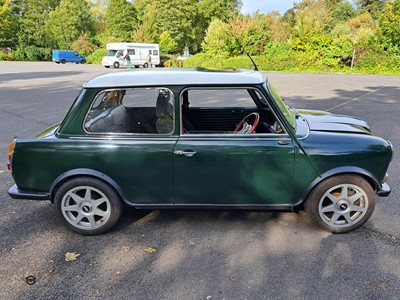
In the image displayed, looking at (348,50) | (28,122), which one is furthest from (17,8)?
(28,122)

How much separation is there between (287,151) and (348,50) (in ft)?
96.9

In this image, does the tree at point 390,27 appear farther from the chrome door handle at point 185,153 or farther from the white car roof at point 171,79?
the chrome door handle at point 185,153

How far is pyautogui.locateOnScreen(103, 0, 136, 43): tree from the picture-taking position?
5472 centimetres

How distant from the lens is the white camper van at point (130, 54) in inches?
1359

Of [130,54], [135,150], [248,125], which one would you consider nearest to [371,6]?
[130,54]

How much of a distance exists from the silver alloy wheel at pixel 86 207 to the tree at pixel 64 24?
57.6 metres

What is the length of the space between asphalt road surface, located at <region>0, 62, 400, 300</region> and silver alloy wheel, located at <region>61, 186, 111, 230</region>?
0.16 m

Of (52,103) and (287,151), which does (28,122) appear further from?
(287,151)

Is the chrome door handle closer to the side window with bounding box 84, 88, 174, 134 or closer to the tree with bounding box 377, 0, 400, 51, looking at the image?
the side window with bounding box 84, 88, 174, 134

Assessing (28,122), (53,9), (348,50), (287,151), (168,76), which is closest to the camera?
(287,151)

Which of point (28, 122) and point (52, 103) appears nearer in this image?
point (28, 122)

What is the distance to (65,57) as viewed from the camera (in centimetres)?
4334

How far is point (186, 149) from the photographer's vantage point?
306 centimetres

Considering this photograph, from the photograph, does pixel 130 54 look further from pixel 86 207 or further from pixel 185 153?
pixel 185 153
